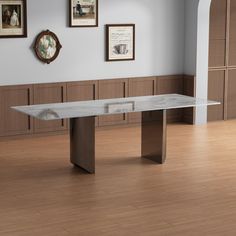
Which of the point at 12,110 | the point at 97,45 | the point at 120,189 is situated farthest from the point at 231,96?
the point at 120,189

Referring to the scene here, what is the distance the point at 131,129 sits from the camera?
10578 millimetres

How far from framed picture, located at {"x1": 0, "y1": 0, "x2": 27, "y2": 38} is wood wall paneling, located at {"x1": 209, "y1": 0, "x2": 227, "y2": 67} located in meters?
3.28

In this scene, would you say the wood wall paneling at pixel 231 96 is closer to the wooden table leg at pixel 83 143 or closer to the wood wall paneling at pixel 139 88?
the wood wall paneling at pixel 139 88

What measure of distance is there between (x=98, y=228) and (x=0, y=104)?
4.26m

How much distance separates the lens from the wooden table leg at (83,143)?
25.2 ft

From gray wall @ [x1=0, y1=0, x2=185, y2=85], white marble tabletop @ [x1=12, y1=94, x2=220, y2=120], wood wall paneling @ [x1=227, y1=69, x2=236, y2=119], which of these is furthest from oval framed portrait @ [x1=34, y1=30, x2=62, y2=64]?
wood wall paneling @ [x1=227, y1=69, x2=236, y2=119]

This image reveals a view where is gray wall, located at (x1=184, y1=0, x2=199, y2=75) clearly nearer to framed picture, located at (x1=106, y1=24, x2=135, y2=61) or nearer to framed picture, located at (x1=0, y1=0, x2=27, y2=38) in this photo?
framed picture, located at (x1=106, y1=24, x2=135, y2=61)

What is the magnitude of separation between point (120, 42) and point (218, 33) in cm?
182

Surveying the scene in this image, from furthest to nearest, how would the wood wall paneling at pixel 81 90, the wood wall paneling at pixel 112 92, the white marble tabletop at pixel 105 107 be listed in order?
the wood wall paneling at pixel 112 92 → the wood wall paneling at pixel 81 90 → the white marble tabletop at pixel 105 107

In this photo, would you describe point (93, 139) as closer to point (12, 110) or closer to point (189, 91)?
point (12, 110)

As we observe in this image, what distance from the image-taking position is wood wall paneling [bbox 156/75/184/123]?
10930 millimetres

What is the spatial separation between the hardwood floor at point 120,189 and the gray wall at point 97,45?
1.06 m

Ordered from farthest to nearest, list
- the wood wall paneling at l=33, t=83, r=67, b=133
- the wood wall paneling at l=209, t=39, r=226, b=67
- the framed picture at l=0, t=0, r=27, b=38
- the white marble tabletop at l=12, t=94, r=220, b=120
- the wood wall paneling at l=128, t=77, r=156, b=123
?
the wood wall paneling at l=209, t=39, r=226, b=67 → the wood wall paneling at l=128, t=77, r=156, b=123 → the wood wall paneling at l=33, t=83, r=67, b=133 → the framed picture at l=0, t=0, r=27, b=38 → the white marble tabletop at l=12, t=94, r=220, b=120

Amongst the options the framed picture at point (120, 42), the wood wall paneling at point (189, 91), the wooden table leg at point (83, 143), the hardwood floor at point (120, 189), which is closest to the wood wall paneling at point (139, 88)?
the framed picture at point (120, 42)
